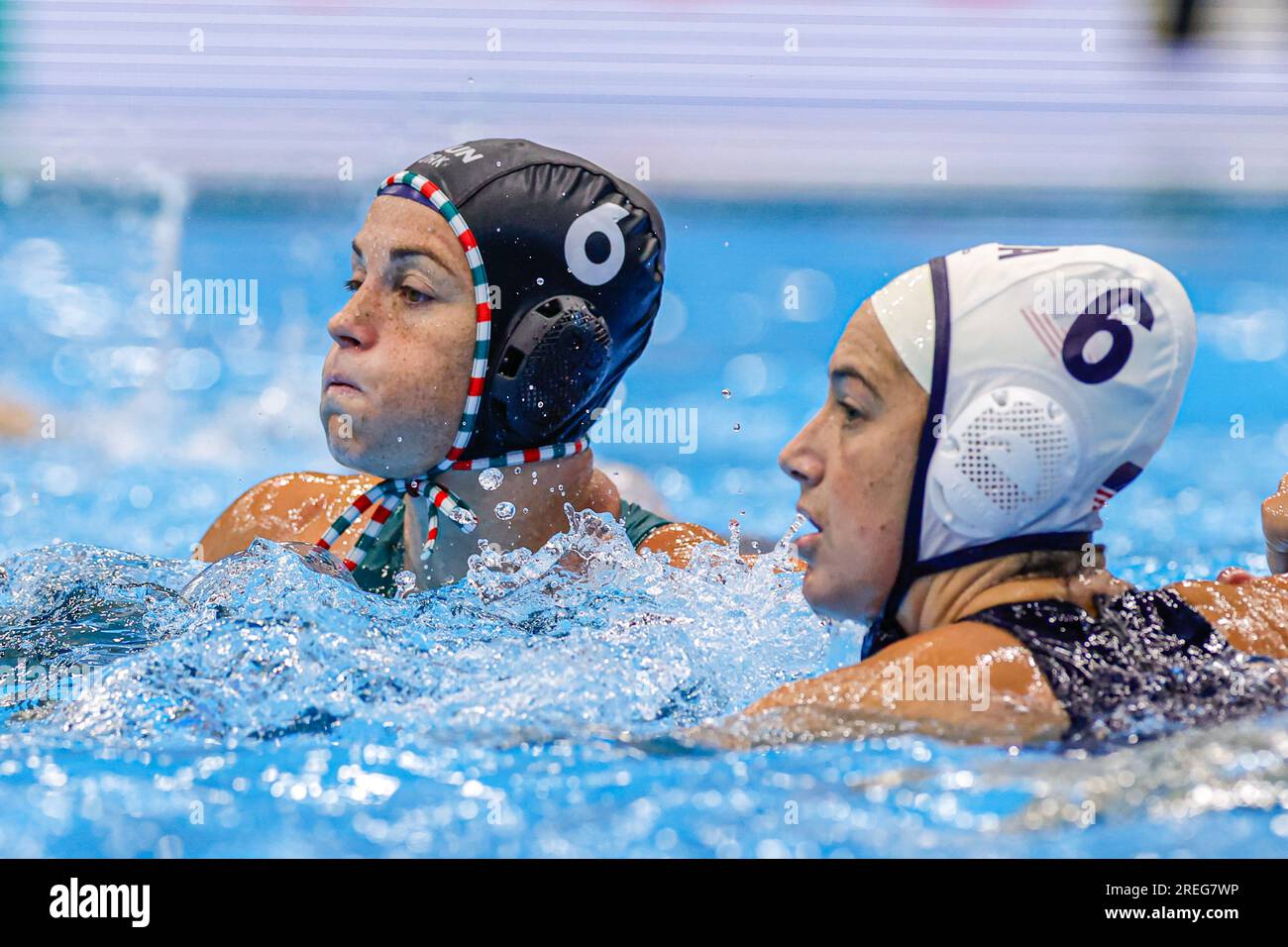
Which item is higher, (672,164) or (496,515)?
(672,164)

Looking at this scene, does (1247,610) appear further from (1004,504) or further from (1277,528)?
(1004,504)

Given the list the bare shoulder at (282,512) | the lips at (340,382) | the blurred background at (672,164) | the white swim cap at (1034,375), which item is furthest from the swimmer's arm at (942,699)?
the blurred background at (672,164)

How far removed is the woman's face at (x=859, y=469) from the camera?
2416 mm

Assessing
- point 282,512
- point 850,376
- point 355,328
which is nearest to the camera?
point 850,376

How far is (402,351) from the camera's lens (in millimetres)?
3098

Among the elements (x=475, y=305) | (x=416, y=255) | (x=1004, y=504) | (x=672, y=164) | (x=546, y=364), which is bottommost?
(x=1004, y=504)

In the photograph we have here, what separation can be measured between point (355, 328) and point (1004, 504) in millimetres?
1401

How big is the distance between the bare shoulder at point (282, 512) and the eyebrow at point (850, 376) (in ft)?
5.75

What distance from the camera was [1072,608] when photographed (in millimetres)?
2389

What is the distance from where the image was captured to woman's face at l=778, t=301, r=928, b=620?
2.42m

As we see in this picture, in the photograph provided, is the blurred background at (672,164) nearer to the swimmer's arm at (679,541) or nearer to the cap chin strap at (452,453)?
the swimmer's arm at (679,541)

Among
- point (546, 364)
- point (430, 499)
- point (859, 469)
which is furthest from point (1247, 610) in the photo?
point (430, 499)

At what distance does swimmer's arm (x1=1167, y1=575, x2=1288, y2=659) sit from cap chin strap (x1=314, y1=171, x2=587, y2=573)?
1.39 metres

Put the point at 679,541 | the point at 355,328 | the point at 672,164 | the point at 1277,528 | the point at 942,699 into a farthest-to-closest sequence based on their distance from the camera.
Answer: the point at 672,164 < the point at 679,541 < the point at 355,328 < the point at 1277,528 < the point at 942,699
